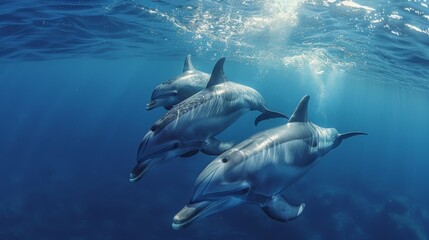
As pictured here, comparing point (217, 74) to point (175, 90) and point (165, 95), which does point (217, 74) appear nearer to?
point (175, 90)

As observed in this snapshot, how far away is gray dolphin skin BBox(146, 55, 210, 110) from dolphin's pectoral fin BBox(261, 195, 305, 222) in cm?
245

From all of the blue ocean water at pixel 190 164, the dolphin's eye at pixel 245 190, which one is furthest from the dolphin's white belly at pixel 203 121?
the blue ocean water at pixel 190 164

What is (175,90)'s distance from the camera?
18.0ft

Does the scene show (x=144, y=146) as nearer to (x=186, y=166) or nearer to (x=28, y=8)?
(x=28, y=8)

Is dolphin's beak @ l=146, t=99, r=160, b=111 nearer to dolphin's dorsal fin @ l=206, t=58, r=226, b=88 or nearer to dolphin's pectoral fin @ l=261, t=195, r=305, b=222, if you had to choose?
dolphin's dorsal fin @ l=206, t=58, r=226, b=88

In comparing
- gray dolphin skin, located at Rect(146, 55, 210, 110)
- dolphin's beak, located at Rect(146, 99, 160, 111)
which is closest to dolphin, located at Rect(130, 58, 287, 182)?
gray dolphin skin, located at Rect(146, 55, 210, 110)

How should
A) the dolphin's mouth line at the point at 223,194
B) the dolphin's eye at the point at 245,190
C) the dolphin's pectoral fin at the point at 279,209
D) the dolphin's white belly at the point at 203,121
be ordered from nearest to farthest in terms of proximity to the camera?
the dolphin's mouth line at the point at 223,194 < the dolphin's eye at the point at 245,190 < the dolphin's white belly at the point at 203,121 < the dolphin's pectoral fin at the point at 279,209

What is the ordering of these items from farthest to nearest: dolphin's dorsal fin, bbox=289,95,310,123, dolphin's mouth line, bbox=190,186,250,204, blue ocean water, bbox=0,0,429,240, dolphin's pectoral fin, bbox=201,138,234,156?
blue ocean water, bbox=0,0,429,240, dolphin's dorsal fin, bbox=289,95,310,123, dolphin's pectoral fin, bbox=201,138,234,156, dolphin's mouth line, bbox=190,186,250,204

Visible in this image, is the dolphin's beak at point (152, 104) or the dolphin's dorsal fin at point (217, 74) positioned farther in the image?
the dolphin's dorsal fin at point (217, 74)

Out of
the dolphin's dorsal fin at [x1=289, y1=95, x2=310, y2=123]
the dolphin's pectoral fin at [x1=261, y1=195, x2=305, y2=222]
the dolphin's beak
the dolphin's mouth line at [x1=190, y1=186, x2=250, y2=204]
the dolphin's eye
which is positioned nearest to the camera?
the dolphin's mouth line at [x1=190, y1=186, x2=250, y2=204]

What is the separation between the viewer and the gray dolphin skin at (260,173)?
134 inches

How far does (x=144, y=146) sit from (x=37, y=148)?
36025 mm

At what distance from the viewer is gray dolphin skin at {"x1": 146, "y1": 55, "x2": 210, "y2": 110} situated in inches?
209

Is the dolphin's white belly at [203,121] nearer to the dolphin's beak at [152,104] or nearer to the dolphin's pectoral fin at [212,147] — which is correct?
the dolphin's pectoral fin at [212,147]
